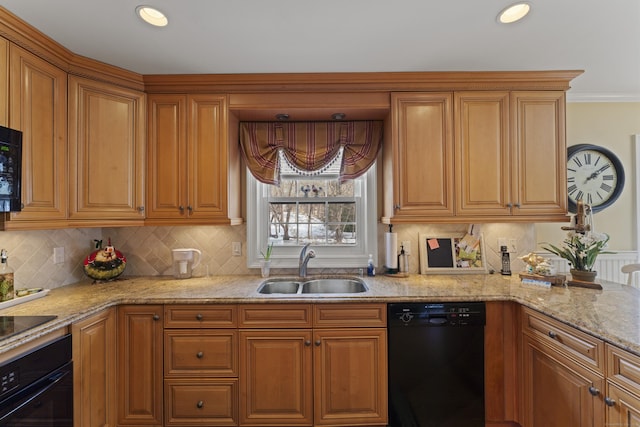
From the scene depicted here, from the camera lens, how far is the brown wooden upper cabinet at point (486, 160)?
7.06ft

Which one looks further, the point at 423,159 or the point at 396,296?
the point at 423,159

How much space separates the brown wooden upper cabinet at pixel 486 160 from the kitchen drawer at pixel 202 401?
1613 millimetres

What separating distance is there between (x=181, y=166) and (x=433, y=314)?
2.00 m

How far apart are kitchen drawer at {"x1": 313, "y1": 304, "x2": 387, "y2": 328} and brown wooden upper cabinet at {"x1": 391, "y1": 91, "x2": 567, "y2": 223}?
695mm

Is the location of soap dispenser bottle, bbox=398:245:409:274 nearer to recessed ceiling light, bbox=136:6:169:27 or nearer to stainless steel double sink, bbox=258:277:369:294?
stainless steel double sink, bbox=258:277:369:294

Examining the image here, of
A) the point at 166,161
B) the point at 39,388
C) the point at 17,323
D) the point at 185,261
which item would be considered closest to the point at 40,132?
the point at 166,161

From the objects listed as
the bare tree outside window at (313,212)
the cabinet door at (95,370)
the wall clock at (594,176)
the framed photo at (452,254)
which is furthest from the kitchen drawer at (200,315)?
the wall clock at (594,176)

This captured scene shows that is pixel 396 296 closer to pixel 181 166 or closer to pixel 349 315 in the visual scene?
pixel 349 315

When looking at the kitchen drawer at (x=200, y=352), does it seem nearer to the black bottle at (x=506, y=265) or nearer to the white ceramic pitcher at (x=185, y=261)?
the white ceramic pitcher at (x=185, y=261)

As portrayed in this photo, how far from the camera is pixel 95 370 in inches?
64.1

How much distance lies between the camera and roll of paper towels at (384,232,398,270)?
2.34 metres

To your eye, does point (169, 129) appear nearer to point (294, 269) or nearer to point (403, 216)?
point (294, 269)

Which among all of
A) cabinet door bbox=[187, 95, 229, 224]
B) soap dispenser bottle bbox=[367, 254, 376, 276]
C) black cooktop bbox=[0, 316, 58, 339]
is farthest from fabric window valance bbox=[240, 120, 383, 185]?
black cooktop bbox=[0, 316, 58, 339]

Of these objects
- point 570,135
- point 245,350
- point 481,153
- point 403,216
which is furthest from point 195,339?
point 570,135
